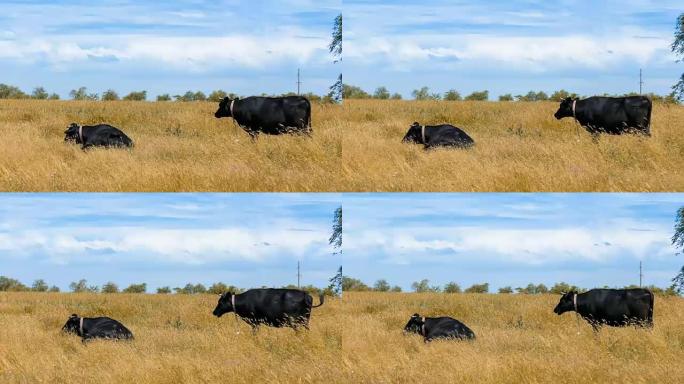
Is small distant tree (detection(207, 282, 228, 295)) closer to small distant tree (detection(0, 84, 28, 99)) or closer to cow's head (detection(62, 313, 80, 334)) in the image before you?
small distant tree (detection(0, 84, 28, 99))

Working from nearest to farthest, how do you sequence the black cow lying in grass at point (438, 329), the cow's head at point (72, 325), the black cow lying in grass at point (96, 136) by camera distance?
the black cow lying in grass at point (438, 329)
the cow's head at point (72, 325)
the black cow lying in grass at point (96, 136)

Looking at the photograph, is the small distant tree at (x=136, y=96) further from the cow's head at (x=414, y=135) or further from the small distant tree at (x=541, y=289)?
the cow's head at (x=414, y=135)

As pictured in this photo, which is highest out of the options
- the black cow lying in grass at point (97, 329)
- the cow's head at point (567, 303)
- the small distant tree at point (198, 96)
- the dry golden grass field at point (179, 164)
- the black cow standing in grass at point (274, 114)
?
the small distant tree at point (198, 96)

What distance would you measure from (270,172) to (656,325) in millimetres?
8560

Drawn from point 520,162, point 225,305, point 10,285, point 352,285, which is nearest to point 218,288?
point 352,285

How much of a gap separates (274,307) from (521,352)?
673cm

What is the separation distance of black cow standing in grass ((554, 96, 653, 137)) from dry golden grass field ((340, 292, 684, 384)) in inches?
166

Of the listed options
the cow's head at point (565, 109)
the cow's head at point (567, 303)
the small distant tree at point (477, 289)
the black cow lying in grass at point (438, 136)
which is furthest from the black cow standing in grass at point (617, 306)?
the small distant tree at point (477, 289)

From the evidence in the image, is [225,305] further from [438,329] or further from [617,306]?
[617,306]

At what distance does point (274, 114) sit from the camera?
2106cm

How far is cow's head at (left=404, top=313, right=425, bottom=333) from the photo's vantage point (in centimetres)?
1927

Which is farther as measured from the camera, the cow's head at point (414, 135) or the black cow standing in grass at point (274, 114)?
the black cow standing in grass at point (274, 114)

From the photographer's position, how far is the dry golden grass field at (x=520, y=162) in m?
15.8

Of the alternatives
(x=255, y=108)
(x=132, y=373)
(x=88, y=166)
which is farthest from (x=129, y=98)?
(x=132, y=373)
